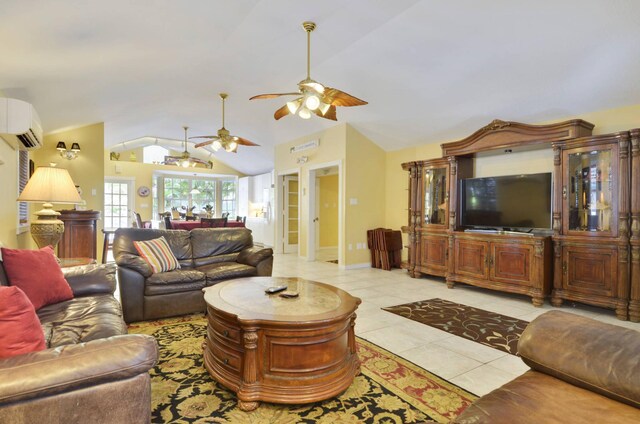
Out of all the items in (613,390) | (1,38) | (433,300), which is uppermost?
(1,38)

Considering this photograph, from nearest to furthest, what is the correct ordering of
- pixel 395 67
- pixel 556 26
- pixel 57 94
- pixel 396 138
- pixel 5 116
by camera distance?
pixel 5 116 < pixel 556 26 < pixel 57 94 < pixel 395 67 < pixel 396 138

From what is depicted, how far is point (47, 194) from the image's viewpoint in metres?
3.11

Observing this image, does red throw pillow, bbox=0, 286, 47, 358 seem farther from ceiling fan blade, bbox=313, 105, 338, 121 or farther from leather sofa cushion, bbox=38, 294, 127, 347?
ceiling fan blade, bbox=313, 105, 338, 121

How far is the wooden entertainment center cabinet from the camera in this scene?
361cm

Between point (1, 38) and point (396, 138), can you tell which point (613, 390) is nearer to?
point (1, 38)

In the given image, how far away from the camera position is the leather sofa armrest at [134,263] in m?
3.27

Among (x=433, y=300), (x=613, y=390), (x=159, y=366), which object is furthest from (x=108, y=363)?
(x=433, y=300)

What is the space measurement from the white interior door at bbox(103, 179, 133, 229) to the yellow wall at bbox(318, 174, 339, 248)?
5913 millimetres

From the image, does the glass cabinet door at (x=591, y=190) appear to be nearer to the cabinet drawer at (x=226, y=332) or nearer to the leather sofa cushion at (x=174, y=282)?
the cabinet drawer at (x=226, y=332)

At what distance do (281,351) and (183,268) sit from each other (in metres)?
2.40

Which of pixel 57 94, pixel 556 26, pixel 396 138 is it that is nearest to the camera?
pixel 556 26

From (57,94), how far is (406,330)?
4.79m

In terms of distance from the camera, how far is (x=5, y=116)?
3.02 meters

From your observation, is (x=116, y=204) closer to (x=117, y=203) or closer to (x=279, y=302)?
(x=117, y=203)
